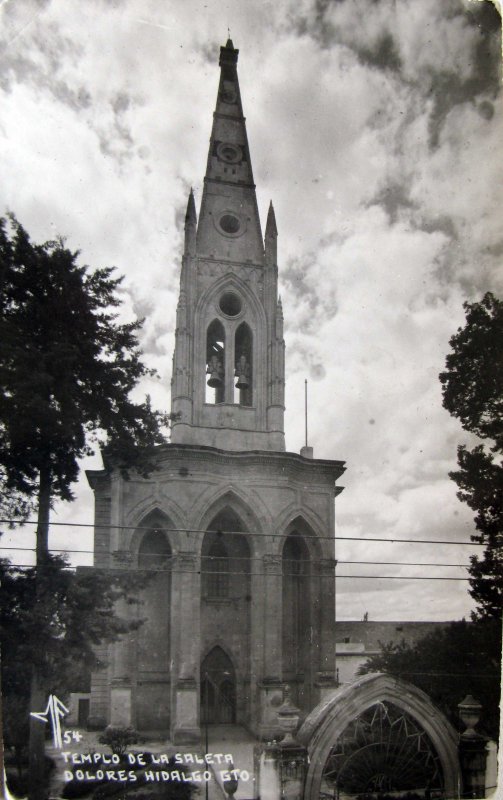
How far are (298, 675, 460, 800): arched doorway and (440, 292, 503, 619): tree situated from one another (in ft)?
10.6

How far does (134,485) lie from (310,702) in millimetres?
9346

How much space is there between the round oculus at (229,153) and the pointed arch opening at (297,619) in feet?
45.6

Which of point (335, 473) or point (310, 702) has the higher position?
point (335, 473)

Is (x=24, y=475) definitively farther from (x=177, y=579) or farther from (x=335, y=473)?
(x=335, y=473)

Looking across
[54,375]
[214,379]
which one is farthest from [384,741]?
[214,379]

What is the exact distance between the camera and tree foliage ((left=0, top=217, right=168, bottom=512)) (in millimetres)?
13047

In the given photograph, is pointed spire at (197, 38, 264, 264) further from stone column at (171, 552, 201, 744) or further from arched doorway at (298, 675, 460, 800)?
arched doorway at (298, 675, 460, 800)

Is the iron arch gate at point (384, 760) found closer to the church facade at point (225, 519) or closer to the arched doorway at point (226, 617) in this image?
Answer: the church facade at point (225, 519)

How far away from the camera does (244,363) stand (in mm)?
27359

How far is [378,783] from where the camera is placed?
471 inches

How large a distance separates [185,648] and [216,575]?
3.15 meters

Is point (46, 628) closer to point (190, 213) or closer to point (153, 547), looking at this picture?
point (153, 547)

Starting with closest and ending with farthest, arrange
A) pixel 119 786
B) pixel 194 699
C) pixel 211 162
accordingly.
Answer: pixel 119 786 → pixel 194 699 → pixel 211 162

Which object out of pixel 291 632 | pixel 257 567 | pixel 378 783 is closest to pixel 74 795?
pixel 378 783
